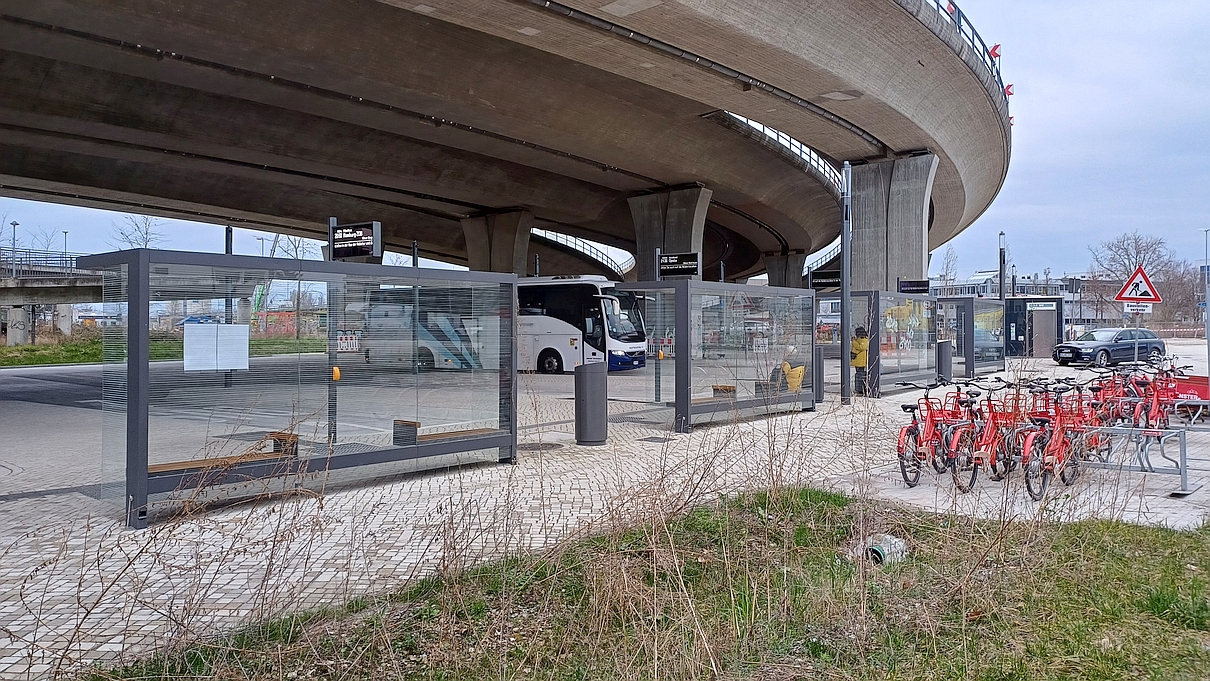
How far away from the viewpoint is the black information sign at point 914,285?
1007 inches

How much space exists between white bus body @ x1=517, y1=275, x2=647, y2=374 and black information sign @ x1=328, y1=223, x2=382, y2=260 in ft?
32.8

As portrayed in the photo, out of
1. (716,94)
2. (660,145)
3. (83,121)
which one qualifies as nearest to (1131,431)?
(716,94)

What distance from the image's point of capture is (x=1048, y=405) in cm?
1009

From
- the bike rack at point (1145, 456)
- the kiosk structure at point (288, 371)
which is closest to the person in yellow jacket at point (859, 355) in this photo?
the bike rack at point (1145, 456)

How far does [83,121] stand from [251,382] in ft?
61.7

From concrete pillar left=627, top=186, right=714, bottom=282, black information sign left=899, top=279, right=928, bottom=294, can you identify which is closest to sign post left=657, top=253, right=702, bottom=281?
concrete pillar left=627, top=186, right=714, bottom=282

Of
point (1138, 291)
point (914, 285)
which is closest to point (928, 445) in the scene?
point (1138, 291)

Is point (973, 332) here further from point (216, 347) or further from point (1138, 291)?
point (216, 347)

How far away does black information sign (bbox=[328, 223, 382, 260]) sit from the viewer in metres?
13.9

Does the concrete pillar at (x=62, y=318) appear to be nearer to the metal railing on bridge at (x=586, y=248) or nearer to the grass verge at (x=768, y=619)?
the metal railing on bridge at (x=586, y=248)

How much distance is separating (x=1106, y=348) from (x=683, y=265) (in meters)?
14.7

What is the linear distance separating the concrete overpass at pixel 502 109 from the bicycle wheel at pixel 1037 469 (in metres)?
10.6

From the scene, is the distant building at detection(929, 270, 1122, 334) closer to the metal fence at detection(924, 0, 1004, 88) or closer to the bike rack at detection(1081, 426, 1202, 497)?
the metal fence at detection(924, 0, 1004, 88)

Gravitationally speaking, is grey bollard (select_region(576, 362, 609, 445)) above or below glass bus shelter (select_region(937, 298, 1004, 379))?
below
